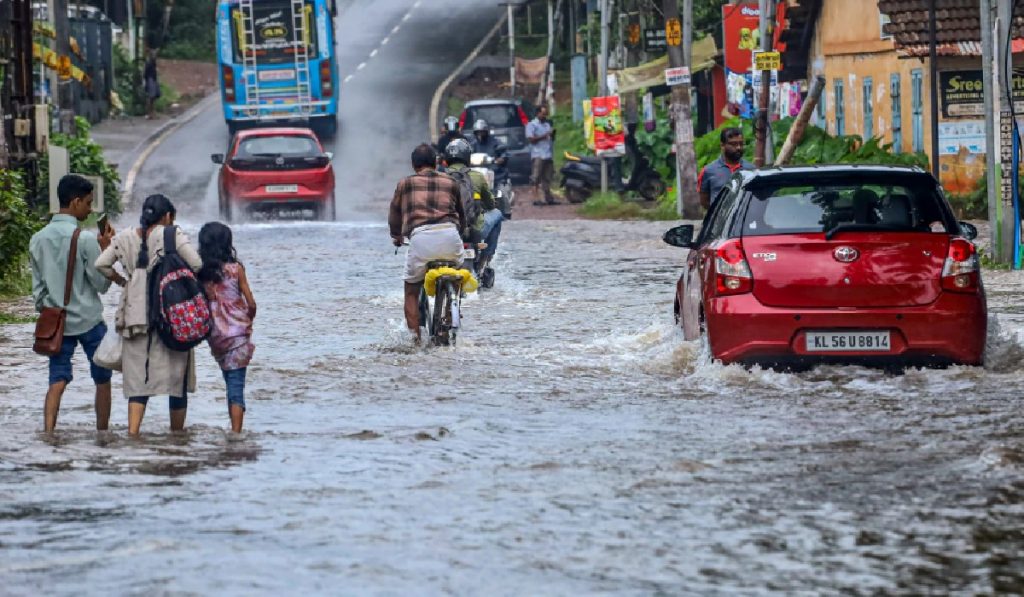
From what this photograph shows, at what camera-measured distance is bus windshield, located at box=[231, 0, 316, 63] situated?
4528cm

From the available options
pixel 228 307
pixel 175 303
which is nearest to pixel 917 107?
pixel 228 307

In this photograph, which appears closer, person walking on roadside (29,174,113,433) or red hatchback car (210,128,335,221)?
person walking on roadside (29,174,113,433)

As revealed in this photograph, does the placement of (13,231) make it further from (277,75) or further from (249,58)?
(277,75)

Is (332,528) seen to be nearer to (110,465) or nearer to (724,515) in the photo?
(724,515)

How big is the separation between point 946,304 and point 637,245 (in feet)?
53.0

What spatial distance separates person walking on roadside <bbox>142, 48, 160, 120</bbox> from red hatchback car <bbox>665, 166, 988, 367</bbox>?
155ft

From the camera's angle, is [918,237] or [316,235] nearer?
[918,237]

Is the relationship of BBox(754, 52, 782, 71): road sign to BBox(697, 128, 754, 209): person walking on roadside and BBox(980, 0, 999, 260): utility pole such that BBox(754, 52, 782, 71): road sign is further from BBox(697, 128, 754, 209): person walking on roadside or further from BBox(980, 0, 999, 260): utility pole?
BBox(697, 128, 754, 209): person walking on roadside

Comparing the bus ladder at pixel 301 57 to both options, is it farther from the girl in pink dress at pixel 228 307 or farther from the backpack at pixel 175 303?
the backpack at pixel 175 303

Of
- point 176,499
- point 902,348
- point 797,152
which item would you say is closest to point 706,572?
point 176,499

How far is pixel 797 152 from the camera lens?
36594 millimetres

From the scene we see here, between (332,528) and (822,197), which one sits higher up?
(822,197)

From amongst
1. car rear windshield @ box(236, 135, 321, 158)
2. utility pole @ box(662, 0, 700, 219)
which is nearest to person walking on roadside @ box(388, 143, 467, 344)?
car rear windshield @ box(236, 135, 321, 158)

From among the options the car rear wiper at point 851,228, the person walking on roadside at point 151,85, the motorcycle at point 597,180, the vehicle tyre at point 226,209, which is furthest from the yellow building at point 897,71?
the person walking on roadside at point 151,85
